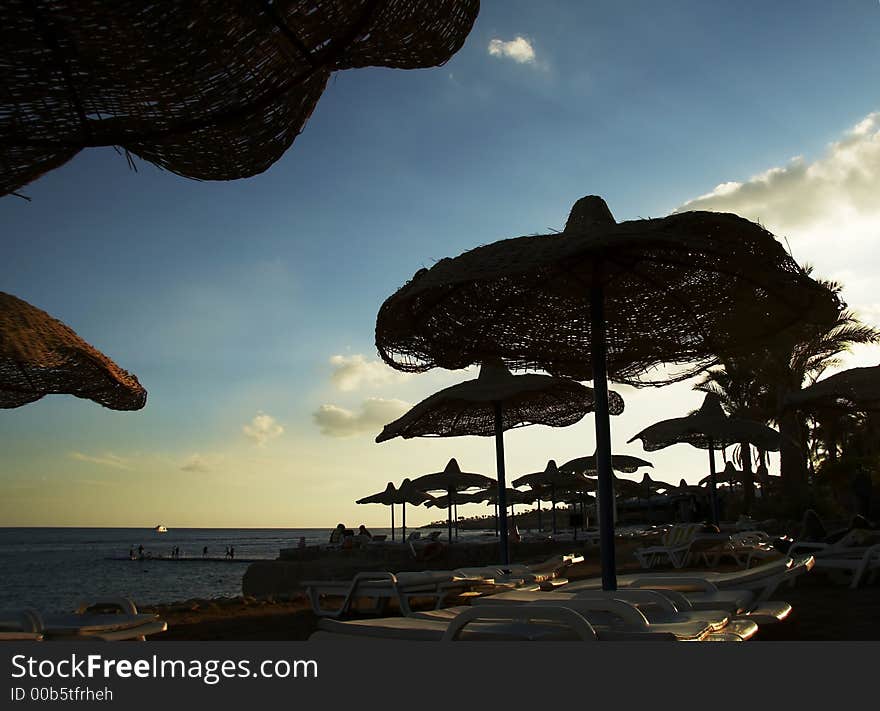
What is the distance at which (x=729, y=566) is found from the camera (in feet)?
39.3

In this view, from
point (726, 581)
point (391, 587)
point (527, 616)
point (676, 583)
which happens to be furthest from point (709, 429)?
point (527, 616)

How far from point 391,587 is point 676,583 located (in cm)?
235

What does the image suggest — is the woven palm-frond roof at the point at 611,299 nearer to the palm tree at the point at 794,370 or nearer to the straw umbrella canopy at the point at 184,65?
the straw umbrella canopy at the point at 184,65

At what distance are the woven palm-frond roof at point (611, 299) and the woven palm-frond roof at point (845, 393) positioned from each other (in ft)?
16.3

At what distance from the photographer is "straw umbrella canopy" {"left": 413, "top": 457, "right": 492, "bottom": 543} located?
18.3 meters

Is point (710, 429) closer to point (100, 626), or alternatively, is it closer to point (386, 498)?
point (100, 626)

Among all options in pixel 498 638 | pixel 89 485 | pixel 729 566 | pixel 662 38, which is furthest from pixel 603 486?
pixel 89 485

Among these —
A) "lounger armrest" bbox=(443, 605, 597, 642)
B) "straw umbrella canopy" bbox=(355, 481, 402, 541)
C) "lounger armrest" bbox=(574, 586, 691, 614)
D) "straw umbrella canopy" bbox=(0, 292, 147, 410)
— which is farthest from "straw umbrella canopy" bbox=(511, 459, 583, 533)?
"lounger armrest" bbox=(443, 605, 597, 642)

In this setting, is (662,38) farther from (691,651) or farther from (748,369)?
(748,369)

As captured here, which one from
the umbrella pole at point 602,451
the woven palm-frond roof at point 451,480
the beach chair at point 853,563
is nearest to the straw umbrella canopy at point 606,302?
the umbrella pole at point 602,451

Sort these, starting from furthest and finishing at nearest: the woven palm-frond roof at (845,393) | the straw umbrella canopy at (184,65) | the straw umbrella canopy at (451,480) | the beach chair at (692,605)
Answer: the straw umbrella canopy at (451,480)
the woven palm-frond roof at (845,393)
the beach chair at (692,605)
the straw umbrella canopy at (184,65)

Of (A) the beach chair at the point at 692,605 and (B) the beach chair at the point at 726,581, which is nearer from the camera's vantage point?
(A) the beach chair at the point at 692,605

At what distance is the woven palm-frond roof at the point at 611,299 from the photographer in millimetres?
4535

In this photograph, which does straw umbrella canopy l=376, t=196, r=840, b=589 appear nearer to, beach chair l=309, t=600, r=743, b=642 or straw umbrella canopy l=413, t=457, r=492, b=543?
beach chair l=309, t=600, r=743, b=642
